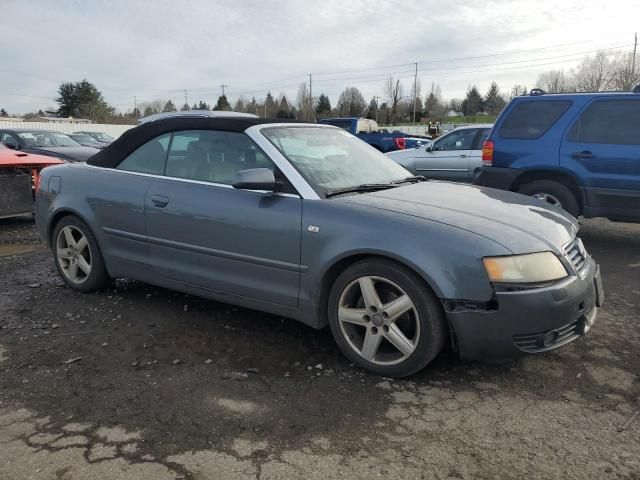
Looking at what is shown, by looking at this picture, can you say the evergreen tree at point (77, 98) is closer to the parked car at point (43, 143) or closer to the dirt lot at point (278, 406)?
the parked car at point (43, 143)

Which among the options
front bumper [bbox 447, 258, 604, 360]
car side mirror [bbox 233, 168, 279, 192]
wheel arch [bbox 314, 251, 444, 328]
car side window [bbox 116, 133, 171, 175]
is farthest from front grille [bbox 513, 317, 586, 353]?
car side window [bbox 116, 133, 171, 175]

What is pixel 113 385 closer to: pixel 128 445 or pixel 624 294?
pixel 128 445

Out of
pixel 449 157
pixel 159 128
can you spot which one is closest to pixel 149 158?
pixel 159 128

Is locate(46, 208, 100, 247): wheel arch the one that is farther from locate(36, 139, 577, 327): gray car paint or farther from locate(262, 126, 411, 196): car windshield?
locate(262, 126, 411, 196): car windshield

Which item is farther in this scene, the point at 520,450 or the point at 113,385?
the point at 113,385

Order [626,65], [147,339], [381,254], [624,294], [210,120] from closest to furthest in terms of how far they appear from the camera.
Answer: [381,254] < [147,339] < [210,120] < [624,294] < [626,65]

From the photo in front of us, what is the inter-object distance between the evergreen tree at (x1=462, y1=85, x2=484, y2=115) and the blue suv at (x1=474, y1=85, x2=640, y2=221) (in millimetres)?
72572

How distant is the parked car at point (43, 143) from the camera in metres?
10.9

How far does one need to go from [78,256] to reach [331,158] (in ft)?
8.12

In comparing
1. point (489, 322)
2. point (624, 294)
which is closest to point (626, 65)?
point (624, 294)

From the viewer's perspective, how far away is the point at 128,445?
2.58 m

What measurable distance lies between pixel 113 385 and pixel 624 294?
4.22 m

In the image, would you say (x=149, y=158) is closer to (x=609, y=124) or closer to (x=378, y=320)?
(x=378, y=320)

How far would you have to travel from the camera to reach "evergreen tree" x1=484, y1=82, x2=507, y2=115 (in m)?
72.8
